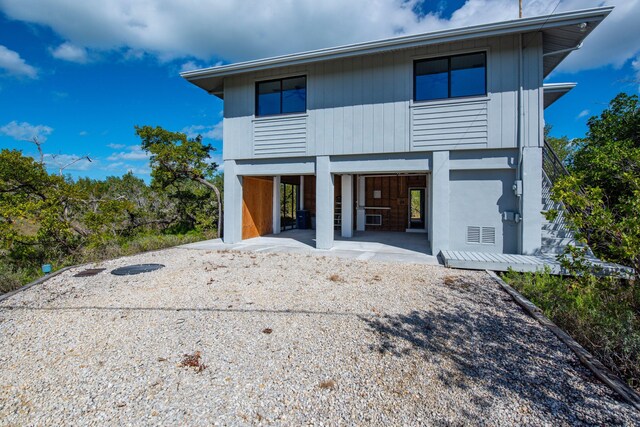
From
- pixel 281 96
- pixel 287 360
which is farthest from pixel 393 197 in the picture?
pixel 287 360

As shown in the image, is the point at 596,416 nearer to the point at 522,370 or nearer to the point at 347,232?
the point at 522,370

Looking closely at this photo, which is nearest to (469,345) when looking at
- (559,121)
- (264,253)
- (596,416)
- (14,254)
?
(596,416)

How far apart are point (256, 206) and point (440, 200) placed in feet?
21.2

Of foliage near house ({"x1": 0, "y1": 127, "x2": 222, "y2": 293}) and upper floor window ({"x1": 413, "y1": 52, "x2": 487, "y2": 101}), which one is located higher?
upper floor window ({"x1": 413, "y1": 52, "x2": 487, "y2": 101})

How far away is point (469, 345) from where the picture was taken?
2971 millimetres

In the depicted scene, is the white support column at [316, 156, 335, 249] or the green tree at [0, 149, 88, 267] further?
the white support column at [316, 156, 335, 249]

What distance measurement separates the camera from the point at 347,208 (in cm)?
1113

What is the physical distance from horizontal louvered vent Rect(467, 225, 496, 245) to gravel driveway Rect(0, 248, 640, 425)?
2.63 metres

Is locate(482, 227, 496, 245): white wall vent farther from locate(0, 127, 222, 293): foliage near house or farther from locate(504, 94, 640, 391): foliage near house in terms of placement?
locate(0, 127, 222, 293): foliage near house

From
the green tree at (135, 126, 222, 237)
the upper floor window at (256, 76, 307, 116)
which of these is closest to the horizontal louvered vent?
the upper floor window at (256, 76, 307, 116)

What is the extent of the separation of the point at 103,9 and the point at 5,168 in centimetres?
494

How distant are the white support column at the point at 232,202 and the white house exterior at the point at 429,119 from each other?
0.03m

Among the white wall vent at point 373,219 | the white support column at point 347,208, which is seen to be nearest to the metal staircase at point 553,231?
the white support column at point 347,208

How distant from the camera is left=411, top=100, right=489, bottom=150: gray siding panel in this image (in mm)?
7051
